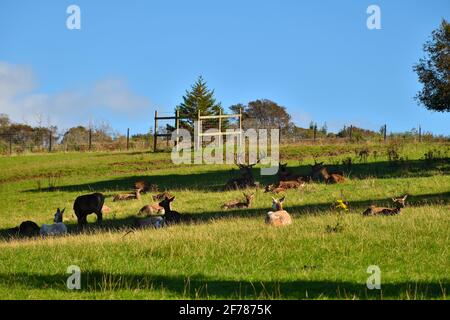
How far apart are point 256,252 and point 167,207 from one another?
9465 mm

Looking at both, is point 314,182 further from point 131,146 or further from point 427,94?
point 131,146

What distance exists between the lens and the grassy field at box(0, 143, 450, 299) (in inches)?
407

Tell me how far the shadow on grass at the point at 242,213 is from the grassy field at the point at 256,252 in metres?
0.06

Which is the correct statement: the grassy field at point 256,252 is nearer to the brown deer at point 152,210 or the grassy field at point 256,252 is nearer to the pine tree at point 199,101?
the brown deer at point 152,210

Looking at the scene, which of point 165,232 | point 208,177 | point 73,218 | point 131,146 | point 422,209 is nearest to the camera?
point 165,232

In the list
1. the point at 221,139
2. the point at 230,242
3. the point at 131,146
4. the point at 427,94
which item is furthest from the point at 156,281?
the point at 131,146

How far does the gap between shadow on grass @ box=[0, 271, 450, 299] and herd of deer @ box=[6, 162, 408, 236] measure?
641cm

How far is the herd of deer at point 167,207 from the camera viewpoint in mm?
18734

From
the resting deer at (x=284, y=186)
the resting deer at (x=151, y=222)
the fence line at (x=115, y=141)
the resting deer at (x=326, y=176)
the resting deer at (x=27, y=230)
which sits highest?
the fence line at (x=115, y=141)

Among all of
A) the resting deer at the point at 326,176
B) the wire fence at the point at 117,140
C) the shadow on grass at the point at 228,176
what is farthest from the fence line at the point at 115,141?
the resting deer at the point at 326,176

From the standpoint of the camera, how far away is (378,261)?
40.7ft

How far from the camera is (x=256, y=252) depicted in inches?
526

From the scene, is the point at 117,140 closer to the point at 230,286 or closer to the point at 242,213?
the point at 242,213

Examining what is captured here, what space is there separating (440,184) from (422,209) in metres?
7.55
